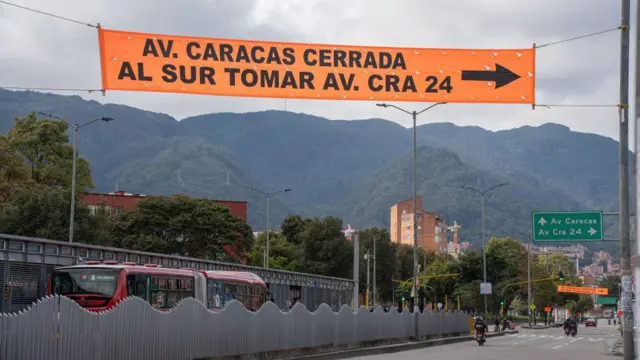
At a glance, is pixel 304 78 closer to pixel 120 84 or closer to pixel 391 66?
pixel 391 66

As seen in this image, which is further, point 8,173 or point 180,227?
point 180,227

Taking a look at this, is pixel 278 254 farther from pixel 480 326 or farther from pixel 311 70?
pixel 311 70

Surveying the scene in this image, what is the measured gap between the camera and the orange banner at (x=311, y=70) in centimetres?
1805

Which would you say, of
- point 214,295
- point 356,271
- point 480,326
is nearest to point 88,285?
point 214,295

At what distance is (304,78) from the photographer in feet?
61.4

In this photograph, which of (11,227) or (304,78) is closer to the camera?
(304,78)

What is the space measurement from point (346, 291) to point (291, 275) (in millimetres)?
16086

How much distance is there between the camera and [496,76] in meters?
19.0

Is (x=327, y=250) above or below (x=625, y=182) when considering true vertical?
above

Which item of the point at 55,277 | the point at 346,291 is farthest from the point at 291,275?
the point at 55,277

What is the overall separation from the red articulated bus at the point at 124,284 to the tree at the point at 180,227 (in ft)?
181

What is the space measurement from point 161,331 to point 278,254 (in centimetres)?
10626

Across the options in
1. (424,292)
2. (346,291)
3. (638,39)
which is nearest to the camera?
(638,39)

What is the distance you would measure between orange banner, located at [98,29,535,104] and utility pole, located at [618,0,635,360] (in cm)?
542
